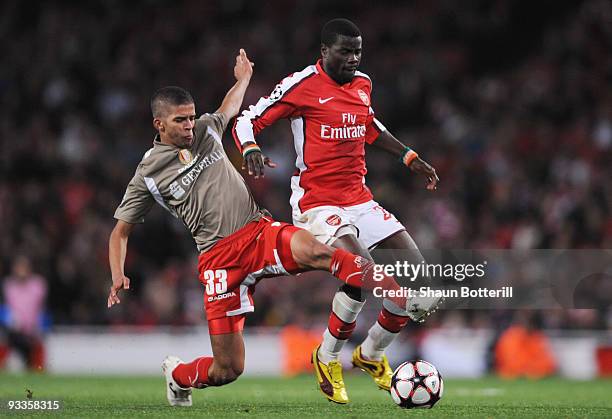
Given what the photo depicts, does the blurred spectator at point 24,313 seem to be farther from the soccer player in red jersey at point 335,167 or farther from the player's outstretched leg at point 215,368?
the soccer player in red jersey at point 335,167

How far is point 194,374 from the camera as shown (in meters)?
7.79

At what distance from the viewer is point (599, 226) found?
14859 millimetres

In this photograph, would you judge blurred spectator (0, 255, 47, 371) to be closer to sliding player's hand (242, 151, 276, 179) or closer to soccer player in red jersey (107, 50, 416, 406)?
soccer player in red jersey (107, 50, 416, 406)

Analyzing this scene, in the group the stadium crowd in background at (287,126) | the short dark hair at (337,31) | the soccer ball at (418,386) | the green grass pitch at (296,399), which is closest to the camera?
the green grass pitch at (296,399)

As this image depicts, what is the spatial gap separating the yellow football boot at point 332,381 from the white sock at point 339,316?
0.15 feet

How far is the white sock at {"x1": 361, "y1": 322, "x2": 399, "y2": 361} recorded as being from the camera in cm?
808

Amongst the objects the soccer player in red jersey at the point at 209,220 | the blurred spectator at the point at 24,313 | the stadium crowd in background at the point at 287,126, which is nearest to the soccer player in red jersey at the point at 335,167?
the soccer player in red jersey at the point at 209,220

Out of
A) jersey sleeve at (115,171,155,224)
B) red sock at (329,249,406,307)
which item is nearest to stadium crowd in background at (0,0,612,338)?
jersey sleeve at (115,171,155,224)

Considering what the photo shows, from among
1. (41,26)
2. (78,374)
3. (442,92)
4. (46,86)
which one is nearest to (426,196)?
(442,92)

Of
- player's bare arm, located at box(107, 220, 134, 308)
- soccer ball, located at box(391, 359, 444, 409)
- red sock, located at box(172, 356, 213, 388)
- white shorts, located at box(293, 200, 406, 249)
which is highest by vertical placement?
white shorts, located at box(293, 200, 406, 249)

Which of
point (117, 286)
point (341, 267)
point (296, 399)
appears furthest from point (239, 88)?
point (296, 399)

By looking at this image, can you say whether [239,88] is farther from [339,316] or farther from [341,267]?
[341,267]

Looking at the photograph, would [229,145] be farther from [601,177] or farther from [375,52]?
[601,177]

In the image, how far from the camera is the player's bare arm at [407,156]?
831 cm
